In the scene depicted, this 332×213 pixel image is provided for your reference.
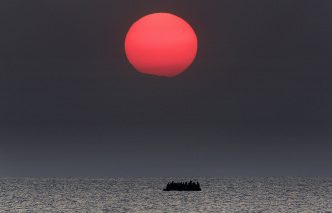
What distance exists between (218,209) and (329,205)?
34.0 m

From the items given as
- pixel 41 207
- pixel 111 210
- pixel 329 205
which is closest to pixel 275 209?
pixel 329 205

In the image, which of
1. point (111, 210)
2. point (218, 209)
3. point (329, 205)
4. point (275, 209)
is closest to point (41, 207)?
point (111, 210)

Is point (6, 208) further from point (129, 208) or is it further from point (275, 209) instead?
point (275, 209)

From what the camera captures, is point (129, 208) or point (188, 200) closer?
point (129, 208)

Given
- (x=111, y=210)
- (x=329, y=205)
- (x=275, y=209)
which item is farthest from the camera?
(x=329, y=205)

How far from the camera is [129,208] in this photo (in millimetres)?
153375

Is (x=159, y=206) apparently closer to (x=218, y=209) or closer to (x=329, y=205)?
(x=218, y=209)

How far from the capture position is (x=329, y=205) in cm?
17200

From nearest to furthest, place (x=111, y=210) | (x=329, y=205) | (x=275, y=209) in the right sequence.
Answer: (x=111, y=210) < (x=275, y=209) < (x=329, y=205)

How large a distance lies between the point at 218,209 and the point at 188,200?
2919 cm

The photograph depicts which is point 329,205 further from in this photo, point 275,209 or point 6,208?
point 6,208

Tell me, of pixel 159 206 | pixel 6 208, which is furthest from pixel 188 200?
pixel 6 208

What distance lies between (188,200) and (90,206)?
104ft

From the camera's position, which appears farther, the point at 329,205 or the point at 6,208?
the point at 329,205
